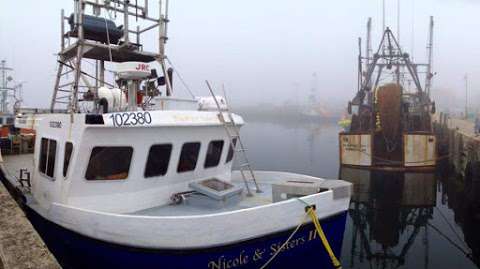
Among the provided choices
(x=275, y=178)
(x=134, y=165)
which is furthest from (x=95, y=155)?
(x=275, y=178)

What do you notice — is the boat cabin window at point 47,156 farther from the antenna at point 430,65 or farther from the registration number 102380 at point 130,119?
the antenna at point 430,65

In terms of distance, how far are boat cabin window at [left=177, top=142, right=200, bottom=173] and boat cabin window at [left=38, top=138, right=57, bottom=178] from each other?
2506mm

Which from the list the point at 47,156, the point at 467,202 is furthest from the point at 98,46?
the point at 467,202

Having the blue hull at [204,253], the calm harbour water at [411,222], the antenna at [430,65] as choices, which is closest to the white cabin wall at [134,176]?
the blue hull at [204,253]

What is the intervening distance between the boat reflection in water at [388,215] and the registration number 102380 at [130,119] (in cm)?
840

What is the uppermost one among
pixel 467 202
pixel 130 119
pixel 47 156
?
pixel 130 119

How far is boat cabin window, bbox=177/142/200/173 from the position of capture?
757 cm

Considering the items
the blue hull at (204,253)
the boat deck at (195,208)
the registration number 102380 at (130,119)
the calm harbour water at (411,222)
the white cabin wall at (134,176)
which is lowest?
the calm harbour water at (411,222)

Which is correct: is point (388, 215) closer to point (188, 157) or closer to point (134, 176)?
point (188, 157)

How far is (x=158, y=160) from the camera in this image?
721 cm

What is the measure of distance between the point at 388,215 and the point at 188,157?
13.1m

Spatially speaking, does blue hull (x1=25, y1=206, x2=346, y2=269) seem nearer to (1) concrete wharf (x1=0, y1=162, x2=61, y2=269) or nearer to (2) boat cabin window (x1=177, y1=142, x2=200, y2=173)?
(1) concrete wharf (x1=0, y1=162, x2=61, y2=269)

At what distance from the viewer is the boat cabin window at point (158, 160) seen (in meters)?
7.06

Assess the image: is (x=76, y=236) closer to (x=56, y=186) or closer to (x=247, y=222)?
(x=56, y=186)
